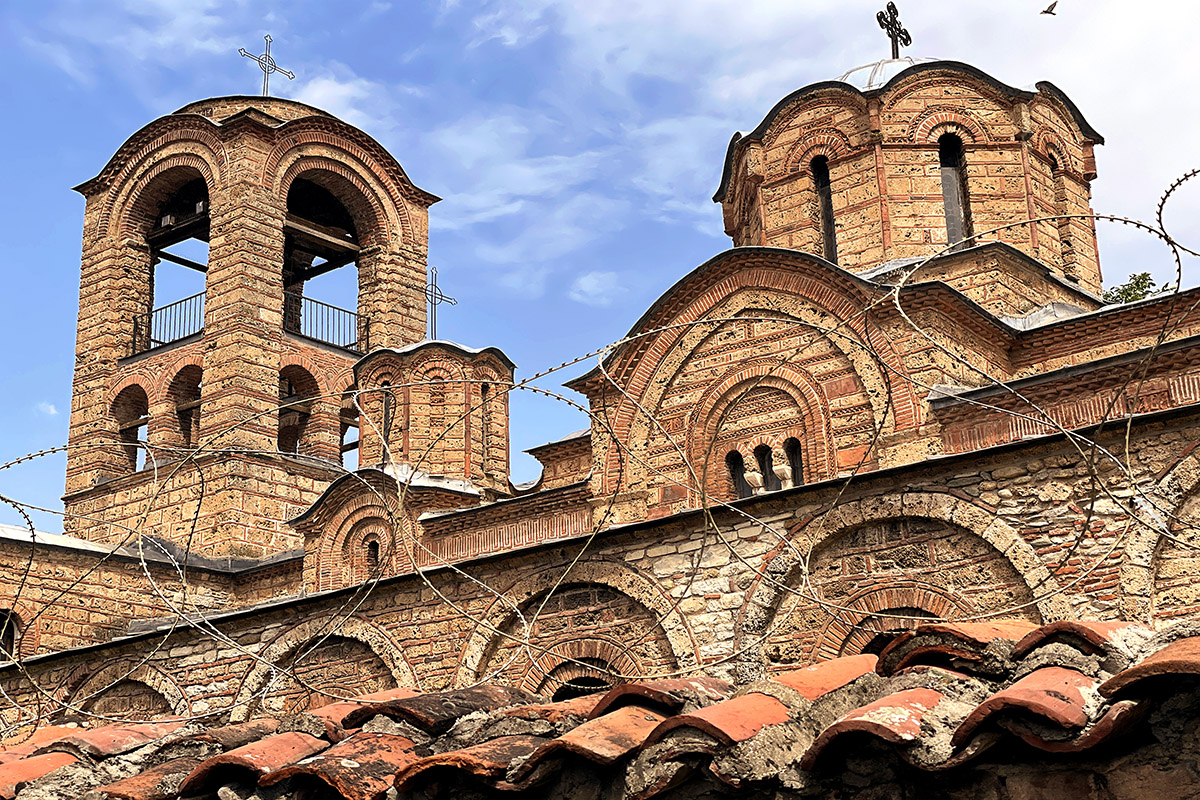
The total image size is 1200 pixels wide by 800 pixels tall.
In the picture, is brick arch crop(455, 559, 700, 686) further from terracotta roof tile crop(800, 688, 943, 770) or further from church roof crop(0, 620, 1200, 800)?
terracotta roof tile crop(800, 688, 943, 770)

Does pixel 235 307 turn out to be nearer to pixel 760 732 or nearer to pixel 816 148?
pixel 816 148

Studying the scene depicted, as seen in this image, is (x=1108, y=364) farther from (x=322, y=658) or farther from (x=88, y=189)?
(x=88, y=189)

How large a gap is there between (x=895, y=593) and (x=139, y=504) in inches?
630

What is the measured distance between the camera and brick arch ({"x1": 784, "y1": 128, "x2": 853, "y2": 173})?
49.9ft

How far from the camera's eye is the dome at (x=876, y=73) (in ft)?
51.9

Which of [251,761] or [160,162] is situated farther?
[160,162]

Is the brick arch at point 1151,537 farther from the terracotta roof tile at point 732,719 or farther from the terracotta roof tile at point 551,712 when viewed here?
the terracotta roof tile at point 732,719

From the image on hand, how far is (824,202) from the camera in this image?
50.3ft

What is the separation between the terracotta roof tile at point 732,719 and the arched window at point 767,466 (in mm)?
A: 8192

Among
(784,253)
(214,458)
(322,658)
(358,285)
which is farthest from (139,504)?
(784,253)

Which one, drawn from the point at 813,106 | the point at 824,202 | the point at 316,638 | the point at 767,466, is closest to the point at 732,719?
the point at 316,638

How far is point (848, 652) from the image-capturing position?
341 inches

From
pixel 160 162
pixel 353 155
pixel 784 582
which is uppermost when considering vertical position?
pixel 353 155

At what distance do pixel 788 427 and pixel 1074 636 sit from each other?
8.39m
